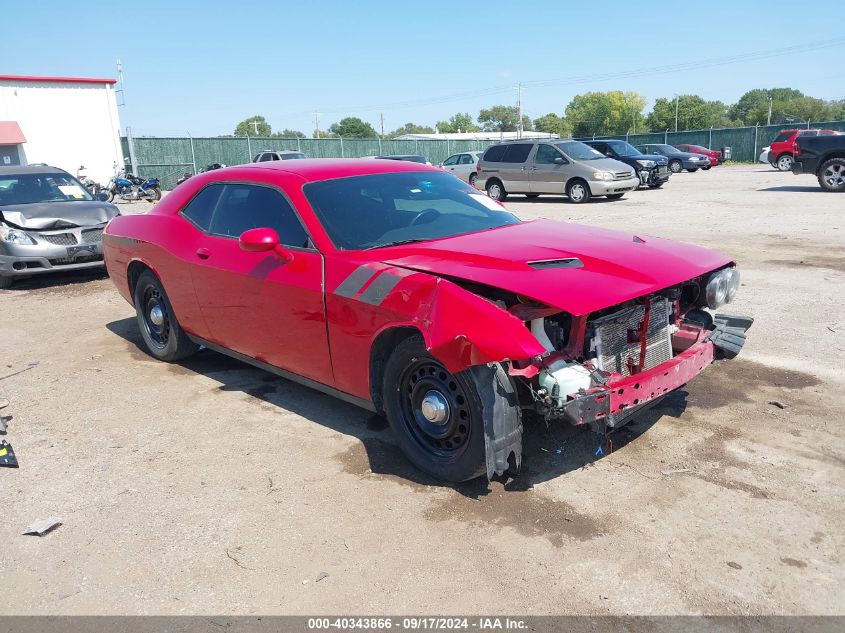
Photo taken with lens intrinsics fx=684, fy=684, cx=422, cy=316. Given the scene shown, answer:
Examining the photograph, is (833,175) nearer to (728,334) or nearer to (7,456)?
(728,334)

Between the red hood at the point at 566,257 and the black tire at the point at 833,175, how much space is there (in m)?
16.2

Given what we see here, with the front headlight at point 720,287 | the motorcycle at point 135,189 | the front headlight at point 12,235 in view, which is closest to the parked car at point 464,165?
the motorcycle at point 135,189

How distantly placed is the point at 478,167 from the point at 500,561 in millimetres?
18454

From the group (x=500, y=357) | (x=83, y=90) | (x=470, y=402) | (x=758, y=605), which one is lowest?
(x=758, y=605)

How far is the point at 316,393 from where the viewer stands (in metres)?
4.99

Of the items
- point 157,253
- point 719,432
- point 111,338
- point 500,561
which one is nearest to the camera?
point 500,561

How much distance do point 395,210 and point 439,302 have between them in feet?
4.25

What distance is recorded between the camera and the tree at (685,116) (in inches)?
3607

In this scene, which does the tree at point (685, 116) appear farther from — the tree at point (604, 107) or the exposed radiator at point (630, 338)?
the exposed radiator at point (630, 338)

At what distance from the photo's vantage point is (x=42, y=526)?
333 cm

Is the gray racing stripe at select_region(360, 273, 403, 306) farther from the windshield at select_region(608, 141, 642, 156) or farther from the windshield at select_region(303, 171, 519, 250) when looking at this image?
the windshield at select_region(608, 141, 642, 156)

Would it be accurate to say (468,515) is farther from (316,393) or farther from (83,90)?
(83,90)

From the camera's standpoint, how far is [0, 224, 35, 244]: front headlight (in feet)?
Answer: 29.7

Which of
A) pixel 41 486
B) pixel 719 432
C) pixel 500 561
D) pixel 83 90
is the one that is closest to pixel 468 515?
pixel 500 561
